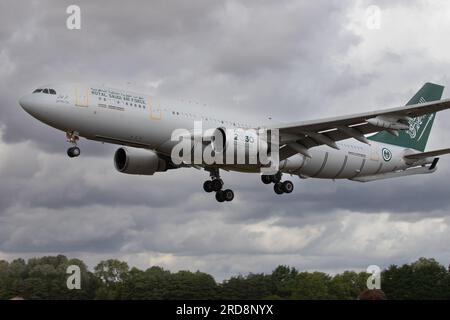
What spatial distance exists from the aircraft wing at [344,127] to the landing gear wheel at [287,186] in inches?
76.8

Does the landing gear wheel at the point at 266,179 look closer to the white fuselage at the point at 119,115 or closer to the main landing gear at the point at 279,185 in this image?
the main landing gear at the point at 279,185

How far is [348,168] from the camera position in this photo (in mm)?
46719

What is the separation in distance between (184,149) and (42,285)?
12.7 metres

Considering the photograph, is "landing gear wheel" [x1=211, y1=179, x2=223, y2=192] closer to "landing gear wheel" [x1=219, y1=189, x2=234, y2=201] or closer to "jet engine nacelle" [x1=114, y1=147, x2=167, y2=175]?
"landing gear wheel" [x1=219, y1=189, x2=234, y2=201]

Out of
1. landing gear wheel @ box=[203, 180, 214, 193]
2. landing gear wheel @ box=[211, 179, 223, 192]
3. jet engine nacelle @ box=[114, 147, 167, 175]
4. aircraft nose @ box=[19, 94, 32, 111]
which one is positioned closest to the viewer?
aircraft nose @ box=[19, 94, 32, 111]

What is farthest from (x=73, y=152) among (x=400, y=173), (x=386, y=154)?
(x=400, y=173)

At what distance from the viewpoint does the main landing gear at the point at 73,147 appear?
37.1 meters

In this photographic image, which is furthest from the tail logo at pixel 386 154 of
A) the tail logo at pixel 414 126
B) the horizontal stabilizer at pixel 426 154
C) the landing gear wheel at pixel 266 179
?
the landing gear wheel at pixel 266 179

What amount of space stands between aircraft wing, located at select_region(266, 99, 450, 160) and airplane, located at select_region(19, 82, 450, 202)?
0.16ft

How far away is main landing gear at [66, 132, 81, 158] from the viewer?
122 feet

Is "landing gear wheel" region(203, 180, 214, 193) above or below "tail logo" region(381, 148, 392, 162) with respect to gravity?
below
